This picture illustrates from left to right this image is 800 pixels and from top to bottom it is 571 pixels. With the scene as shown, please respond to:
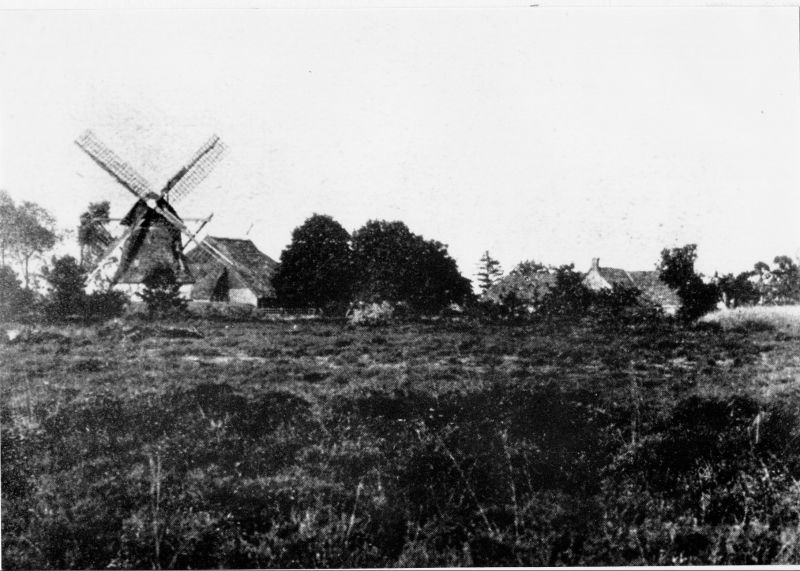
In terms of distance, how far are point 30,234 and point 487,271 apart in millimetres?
8588

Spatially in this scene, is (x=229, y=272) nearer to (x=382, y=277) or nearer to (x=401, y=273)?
(x=382, y=277)

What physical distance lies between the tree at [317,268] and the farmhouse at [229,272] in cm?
289

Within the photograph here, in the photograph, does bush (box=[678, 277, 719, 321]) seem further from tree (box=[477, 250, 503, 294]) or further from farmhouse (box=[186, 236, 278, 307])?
farmhouse (box=[186, 236, 278, 307])

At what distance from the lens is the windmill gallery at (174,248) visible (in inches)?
431

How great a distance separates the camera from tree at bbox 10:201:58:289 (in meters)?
8.68

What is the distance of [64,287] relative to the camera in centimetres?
1247

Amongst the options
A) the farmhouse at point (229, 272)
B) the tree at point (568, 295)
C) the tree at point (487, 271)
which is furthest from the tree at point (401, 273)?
the farmhouse at point (229, 272)

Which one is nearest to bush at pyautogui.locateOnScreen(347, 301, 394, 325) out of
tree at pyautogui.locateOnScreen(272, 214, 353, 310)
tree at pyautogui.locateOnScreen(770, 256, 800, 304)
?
tree at pyautogui.locateOnScreen(272, 214, 353, 310)

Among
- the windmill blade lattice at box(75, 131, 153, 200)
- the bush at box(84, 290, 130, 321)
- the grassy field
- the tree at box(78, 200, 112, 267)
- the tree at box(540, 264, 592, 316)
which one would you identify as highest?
the windmill blade lattice at box(75, 131, 153, 200)

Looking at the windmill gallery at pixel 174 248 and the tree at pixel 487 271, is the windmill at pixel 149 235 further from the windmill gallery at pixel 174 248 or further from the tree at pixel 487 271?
the tree at pixel 487 271

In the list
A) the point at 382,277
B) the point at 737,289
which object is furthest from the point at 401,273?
the point at 737,289

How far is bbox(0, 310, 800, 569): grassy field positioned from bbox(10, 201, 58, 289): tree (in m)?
1.93

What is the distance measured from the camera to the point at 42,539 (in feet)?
19.6

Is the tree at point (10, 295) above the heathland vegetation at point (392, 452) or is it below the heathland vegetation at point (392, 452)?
above
